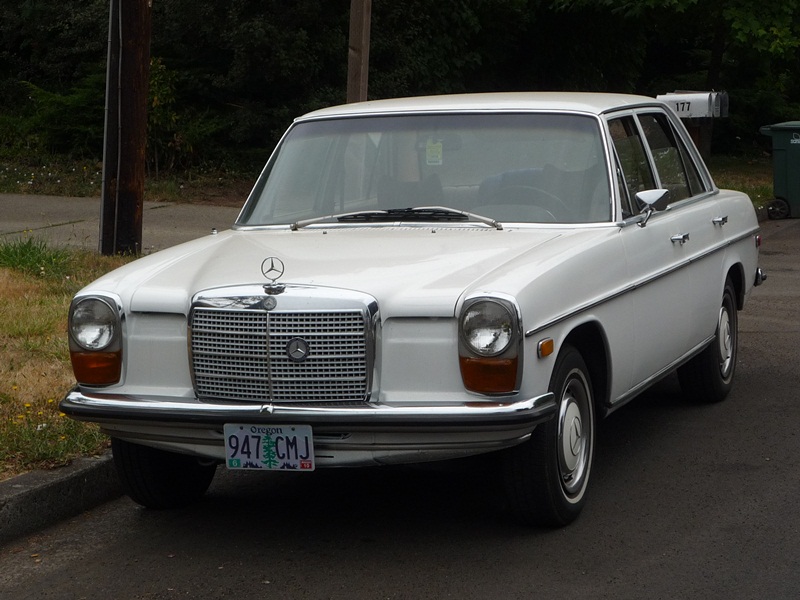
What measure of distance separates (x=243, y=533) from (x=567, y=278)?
1577 millimetres

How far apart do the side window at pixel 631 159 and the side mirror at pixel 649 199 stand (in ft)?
0.20

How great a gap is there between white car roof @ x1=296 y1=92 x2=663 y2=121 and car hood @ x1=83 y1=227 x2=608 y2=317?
0.74 metres

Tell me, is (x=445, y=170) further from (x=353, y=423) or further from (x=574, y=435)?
(x=353, y=423)

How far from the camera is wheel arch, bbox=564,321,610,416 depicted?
5.01 m

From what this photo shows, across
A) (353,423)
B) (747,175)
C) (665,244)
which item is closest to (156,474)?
(353,423)

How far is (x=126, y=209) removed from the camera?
11.0 metres

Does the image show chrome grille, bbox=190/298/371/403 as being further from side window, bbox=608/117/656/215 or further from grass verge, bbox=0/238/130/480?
side window, bbox=608/117/656/215

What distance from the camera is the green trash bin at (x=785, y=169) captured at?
16250 millimetres

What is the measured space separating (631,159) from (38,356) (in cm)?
358

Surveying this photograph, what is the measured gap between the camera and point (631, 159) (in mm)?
5918

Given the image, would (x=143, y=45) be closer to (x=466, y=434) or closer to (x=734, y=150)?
(x=466, y=434)

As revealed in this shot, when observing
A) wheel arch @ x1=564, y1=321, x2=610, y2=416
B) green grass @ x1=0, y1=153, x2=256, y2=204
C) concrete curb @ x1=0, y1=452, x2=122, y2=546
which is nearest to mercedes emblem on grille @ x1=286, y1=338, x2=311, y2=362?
wheel arch @ x1=564, y1=321, x2=610, y2=416

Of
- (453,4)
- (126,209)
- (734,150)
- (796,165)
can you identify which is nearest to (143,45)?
(126,209)

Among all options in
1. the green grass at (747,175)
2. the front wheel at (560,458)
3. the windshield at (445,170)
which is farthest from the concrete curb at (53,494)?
the green grass at (747,175)
